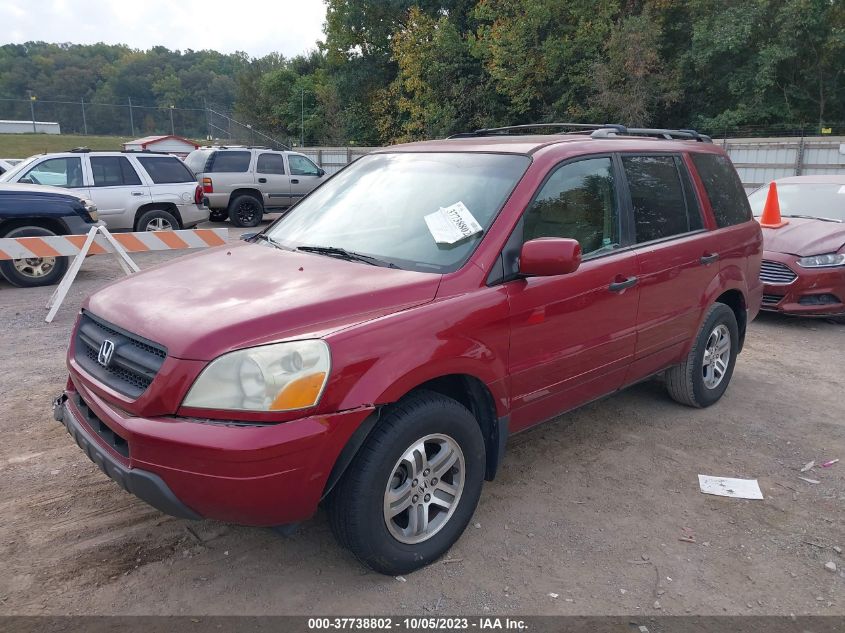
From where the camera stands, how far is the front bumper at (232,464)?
7.82 ft

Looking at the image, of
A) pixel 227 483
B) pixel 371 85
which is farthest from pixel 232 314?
pixel 371 85

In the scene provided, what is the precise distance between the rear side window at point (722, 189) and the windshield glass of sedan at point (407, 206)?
1.94 meters

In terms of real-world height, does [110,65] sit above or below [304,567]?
above

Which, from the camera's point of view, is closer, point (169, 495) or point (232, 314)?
point (169, 495)

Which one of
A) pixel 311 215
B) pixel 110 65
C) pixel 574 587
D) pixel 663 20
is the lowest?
pixel 574 587

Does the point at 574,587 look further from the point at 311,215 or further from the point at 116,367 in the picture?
the point at 311,215

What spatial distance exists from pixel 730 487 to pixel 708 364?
1307 mm

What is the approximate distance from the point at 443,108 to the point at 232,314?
35990 millimetres

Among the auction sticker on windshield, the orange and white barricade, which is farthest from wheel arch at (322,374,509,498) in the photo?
the orange and white barricade

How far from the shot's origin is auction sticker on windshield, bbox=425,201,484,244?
3.21 metres

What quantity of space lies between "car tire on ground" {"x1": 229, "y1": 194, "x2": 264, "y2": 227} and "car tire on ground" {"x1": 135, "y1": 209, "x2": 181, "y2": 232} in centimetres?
360

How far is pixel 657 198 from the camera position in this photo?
4203mm

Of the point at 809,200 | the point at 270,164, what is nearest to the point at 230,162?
the point at 270,164

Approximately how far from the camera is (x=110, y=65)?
71312mm
